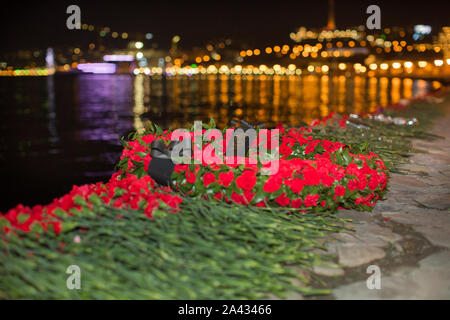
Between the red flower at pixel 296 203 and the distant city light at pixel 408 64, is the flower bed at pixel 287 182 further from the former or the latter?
the distant city light at pixel 408 64

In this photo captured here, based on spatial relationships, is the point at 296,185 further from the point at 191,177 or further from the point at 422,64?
the point at 422,64

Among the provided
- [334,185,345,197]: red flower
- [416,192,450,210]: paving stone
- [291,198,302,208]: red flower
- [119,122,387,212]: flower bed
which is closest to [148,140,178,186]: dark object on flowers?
[119,122,387,212]: flower bed

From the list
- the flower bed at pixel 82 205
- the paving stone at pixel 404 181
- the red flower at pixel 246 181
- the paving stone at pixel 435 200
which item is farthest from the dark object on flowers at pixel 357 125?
the flower bed at pixel 82 205

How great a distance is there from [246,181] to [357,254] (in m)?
1.26

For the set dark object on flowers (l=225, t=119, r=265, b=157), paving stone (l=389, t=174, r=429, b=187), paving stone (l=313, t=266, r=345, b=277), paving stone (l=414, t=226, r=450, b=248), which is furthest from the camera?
paving stone (l=389, t=174, r=429, b=187)

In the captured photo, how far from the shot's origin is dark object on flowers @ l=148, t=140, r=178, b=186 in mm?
5141

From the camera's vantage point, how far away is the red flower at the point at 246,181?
15.9ft

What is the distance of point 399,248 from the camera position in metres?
4.61

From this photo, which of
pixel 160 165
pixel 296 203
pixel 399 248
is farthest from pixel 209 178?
pixel 399 248

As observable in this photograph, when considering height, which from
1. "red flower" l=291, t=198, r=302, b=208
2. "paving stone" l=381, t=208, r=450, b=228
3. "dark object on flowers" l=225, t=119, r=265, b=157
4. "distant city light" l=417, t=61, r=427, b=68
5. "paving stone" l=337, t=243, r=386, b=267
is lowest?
"paving stone" l=337, t=243, r=386, b=267

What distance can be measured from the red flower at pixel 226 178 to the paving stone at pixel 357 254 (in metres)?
1.24

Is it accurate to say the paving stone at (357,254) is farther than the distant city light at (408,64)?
No

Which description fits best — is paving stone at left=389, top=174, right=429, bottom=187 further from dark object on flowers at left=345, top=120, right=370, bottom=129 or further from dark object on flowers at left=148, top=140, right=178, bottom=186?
dark object on flowers at left=345, top=120, right=370, bottom=129

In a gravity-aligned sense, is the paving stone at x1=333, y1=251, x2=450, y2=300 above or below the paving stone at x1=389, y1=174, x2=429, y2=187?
below
